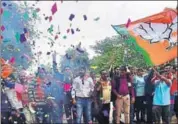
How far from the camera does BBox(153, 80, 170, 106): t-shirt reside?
810 centimetres

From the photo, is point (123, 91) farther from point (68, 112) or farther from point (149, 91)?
point (68, 112)

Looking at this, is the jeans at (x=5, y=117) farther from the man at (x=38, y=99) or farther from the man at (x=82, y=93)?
the man at (x=82, y=93)

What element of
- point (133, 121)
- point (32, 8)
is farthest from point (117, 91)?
point (32, 8)

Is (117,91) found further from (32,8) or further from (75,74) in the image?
(32,8)

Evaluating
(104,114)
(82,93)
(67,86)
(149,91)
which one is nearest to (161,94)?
(149,91)

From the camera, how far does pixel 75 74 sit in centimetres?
909

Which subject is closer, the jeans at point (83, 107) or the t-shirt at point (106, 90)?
the jeans at point (83, 107)

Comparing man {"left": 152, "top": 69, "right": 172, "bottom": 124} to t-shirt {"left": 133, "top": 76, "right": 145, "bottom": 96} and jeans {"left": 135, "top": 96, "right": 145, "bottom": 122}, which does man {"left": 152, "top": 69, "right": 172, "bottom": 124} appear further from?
jeans {"left": 135, "top": 96, "right": 145, "bottom": 122}

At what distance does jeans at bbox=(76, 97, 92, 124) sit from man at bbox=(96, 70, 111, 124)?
259mm

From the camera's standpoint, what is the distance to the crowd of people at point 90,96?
812cm

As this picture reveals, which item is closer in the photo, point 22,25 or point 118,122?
point 118,122

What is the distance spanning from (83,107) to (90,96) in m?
0.26

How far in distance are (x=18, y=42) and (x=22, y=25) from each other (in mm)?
438

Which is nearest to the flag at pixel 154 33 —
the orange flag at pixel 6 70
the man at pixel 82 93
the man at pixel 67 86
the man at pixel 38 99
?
the man at pixel 82 93
